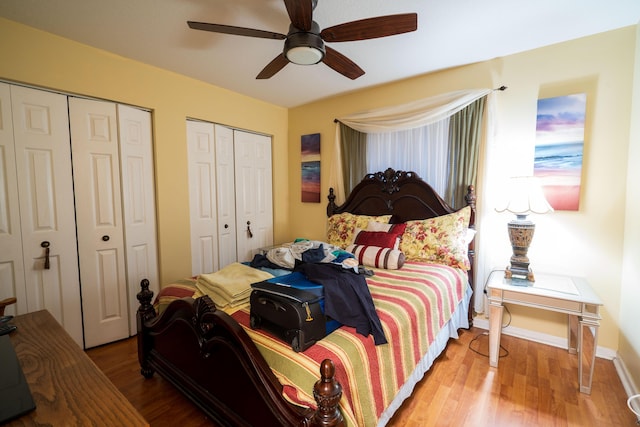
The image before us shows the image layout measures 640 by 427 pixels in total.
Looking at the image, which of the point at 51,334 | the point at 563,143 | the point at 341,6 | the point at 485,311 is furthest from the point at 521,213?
the point at 51,334

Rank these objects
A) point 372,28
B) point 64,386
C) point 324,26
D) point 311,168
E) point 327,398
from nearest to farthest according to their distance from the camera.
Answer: point 64,386, point 327,398, point 372,28, point 324,26, point 311,168

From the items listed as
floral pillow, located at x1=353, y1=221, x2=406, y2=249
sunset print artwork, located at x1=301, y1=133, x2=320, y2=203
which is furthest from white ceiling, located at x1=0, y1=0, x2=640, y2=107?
floral pillow, located at x1=353, y1=221, x2=406, y2=249

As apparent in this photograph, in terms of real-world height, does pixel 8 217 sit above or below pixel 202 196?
below

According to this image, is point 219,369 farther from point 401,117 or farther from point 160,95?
point 401,117

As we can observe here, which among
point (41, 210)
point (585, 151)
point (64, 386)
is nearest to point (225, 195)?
point (41, 210)

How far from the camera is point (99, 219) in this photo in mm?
2551

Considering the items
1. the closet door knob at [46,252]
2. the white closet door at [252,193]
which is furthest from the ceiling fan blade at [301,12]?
the closet door knob at [46,252]

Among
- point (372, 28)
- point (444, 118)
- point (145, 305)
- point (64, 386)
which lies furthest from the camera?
point (444, 118)

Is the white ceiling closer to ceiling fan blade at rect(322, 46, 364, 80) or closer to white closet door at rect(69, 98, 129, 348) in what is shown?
ceiling fan blade at rect(322, 46, 364, 80)

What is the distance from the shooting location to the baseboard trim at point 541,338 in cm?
227

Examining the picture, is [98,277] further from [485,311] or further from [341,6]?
Result: [485,311]

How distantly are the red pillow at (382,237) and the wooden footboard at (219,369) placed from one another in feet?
5.44

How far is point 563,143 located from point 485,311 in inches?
63.8

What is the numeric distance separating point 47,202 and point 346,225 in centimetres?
267
